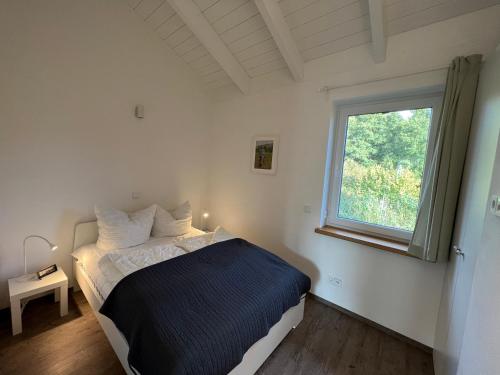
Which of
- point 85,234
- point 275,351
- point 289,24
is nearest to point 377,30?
point 289,24

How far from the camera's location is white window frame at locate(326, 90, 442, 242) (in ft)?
5.74

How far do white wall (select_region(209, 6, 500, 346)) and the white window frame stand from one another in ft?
0.49

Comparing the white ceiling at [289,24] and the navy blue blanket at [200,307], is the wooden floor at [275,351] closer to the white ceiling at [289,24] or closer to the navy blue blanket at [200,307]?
the navy blue blanket at [200,307]

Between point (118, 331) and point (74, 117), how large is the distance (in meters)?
1.94

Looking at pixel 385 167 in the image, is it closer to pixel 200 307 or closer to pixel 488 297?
pixel 488 297

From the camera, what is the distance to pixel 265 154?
8.82 ft

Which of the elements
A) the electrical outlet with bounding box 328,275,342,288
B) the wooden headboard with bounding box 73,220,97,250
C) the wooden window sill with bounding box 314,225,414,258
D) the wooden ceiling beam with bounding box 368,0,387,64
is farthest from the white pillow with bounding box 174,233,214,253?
the wooden ceiling beam with bounding box 368,0,387,64

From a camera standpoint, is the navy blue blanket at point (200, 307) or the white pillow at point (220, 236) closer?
the navy blue blanket at point (200, 307)

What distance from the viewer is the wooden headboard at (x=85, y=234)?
2182mm

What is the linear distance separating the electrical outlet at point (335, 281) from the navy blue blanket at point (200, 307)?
0.50m

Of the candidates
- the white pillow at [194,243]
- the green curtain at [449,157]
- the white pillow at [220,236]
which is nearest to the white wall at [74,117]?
the white pillow at [194,243]

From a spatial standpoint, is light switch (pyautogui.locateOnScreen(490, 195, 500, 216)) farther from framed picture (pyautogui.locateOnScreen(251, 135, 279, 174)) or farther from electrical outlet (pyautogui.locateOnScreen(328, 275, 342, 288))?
framed picture (pyautogui.locateOnScreen(251, 135, 279, 174))

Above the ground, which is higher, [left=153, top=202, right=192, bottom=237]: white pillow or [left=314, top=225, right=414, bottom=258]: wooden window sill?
[left=314, top=225, right=414, bottom=258]: wooden window sill

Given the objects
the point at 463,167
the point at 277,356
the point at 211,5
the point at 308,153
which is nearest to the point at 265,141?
the point at 308,153
